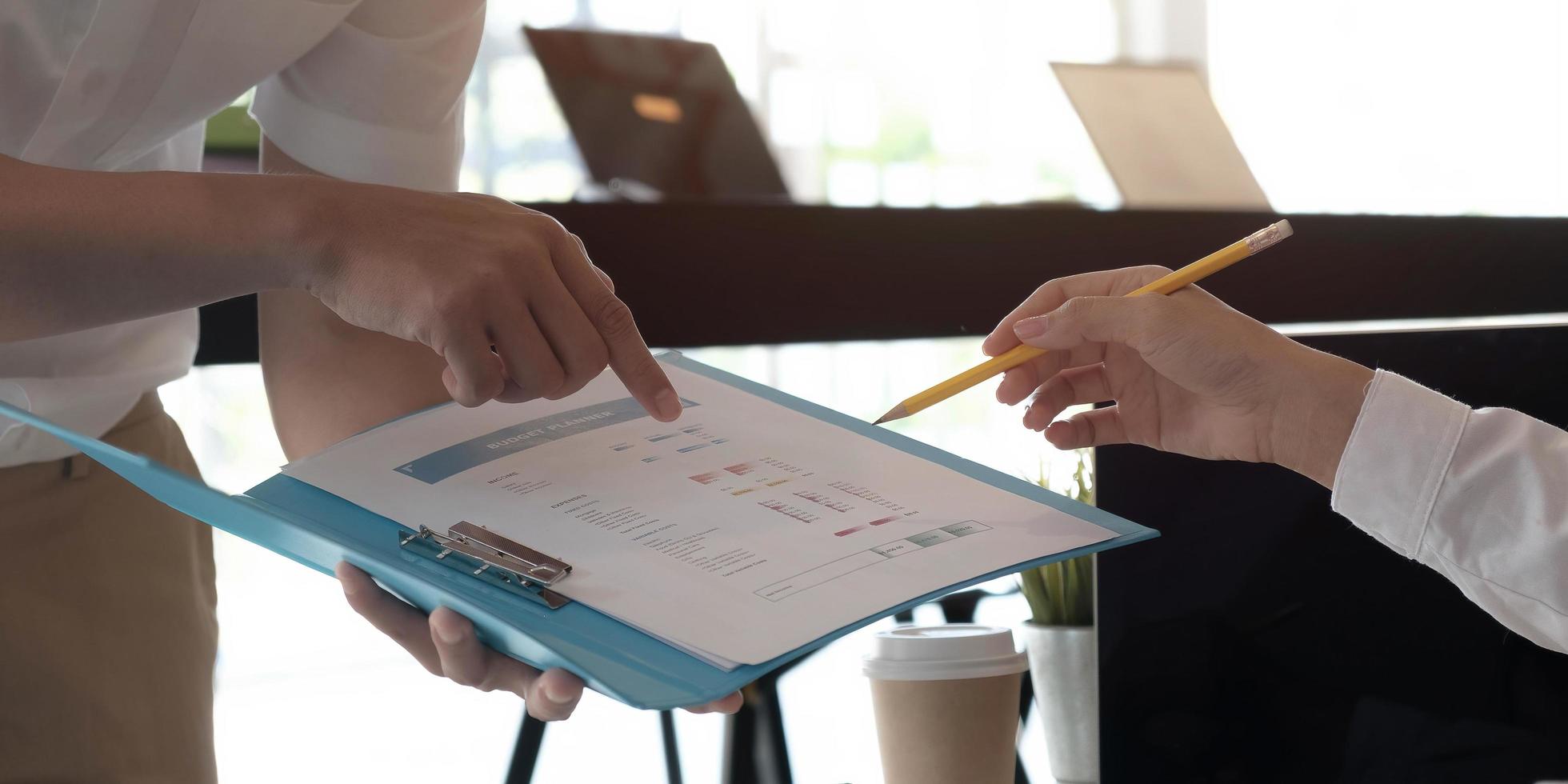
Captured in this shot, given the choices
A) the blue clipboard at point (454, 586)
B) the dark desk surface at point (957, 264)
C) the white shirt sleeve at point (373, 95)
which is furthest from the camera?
the dark desk surface at point (957, 264)

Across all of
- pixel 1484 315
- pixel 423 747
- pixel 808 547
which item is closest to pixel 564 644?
pixel 808 547

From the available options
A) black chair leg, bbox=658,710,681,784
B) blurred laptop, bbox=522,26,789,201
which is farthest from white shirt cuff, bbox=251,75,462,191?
black chair leg, bbox=658,710,681,784

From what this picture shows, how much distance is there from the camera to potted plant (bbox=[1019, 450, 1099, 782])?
99 cm

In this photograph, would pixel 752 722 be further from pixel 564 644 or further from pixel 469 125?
pixel 469 125

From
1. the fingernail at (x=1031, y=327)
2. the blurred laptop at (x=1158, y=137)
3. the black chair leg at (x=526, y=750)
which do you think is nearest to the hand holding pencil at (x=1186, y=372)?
the fingernail at (x=1031, y=327)

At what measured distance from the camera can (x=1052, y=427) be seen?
0.83 meters

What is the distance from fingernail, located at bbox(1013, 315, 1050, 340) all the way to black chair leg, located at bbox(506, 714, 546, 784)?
68 centimetres

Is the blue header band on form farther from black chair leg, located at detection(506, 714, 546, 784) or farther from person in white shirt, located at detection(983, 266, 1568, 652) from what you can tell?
black chair leg, located at detection(506, 714, 546, 784)

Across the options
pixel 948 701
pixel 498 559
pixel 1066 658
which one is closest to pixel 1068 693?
pixel 1066 658

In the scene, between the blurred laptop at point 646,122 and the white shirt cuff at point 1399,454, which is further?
the blurred laptop at point 646,122

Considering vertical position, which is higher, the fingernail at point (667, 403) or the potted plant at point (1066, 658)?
the fingernail at point (667, 403)

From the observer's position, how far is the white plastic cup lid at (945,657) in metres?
0.84

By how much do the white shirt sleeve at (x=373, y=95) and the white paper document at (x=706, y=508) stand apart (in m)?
0.22

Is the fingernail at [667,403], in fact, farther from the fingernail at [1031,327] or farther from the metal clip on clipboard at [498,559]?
the fingernail at [1031,327]
